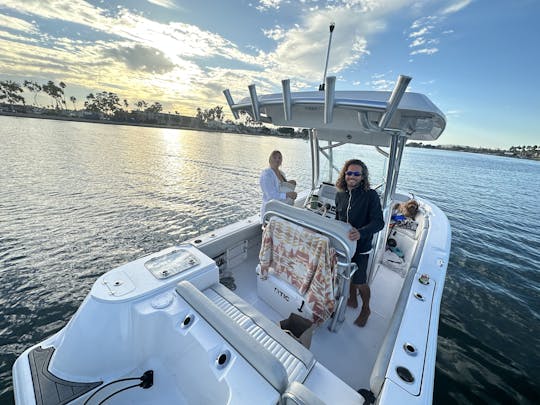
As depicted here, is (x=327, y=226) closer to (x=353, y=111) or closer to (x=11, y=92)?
(x=353, y=111)

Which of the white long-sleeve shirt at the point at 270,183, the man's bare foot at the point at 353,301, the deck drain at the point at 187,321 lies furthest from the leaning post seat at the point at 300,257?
the deck drain at the point at 187,321

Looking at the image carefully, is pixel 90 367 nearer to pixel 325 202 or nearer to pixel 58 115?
pixel 325 202

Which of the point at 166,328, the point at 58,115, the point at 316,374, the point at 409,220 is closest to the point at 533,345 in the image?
the point at 409,220

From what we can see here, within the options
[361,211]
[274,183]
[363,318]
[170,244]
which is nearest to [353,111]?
[361,211]

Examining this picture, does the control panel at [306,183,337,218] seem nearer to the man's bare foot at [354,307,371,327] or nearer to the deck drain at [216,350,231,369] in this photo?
the man's bare foot at [354,307,371,327]

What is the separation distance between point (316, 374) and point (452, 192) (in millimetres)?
17639

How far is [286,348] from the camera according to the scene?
1.52 m

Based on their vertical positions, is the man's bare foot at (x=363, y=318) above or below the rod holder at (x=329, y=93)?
below

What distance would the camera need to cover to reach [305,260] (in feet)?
7.26

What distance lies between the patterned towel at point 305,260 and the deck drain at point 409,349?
0.66m

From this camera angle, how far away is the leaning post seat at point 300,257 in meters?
2.02

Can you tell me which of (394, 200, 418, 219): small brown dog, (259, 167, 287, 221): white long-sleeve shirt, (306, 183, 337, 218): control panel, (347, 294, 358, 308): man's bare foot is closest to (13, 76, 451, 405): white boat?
(347, 294, 358, 308): man's bare foot

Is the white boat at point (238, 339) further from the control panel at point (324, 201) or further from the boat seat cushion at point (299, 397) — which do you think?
the control panel at point (324, 201)

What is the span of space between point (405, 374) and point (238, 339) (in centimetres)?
110
